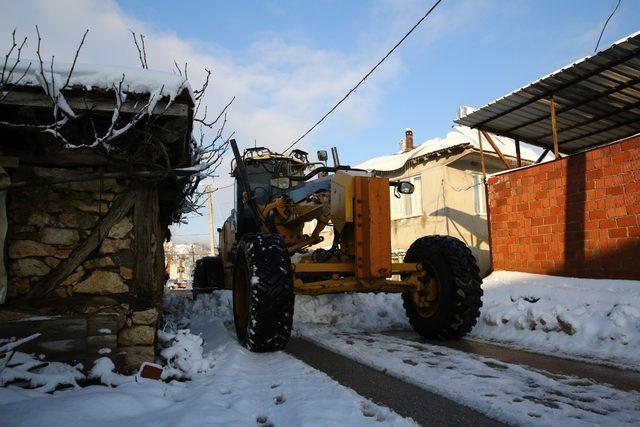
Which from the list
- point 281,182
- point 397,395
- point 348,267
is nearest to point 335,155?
point 281,182

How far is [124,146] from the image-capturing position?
419 centimetres

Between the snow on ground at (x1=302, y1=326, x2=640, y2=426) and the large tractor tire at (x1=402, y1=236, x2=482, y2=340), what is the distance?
0.52 m

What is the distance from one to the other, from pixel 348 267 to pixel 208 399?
91.6 inches

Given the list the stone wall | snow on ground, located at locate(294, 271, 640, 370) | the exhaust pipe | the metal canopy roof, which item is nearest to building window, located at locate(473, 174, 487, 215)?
the metal canopy roof

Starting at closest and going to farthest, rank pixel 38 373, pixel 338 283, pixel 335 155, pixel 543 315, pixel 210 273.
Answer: pixel 38 373 < pixel 338 283 < pixel 543 315 < pixel 335 155 < pixel 210 273

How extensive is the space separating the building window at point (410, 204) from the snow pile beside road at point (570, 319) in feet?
26.7

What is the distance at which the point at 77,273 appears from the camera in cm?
402

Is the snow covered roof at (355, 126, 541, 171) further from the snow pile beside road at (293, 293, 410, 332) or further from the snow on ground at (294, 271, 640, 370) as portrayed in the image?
the snow pile beside road at (293, 293, 410, 332)

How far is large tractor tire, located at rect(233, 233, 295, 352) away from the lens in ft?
14.0

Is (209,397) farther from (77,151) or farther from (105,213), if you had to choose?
(77,151)

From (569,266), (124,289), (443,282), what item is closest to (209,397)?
(124,289)

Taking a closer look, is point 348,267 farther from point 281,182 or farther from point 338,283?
point 281,182

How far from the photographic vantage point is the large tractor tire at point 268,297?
4.26m

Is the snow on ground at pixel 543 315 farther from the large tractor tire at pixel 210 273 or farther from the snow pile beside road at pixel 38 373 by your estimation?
the large tractor tire at pixel 210 273
